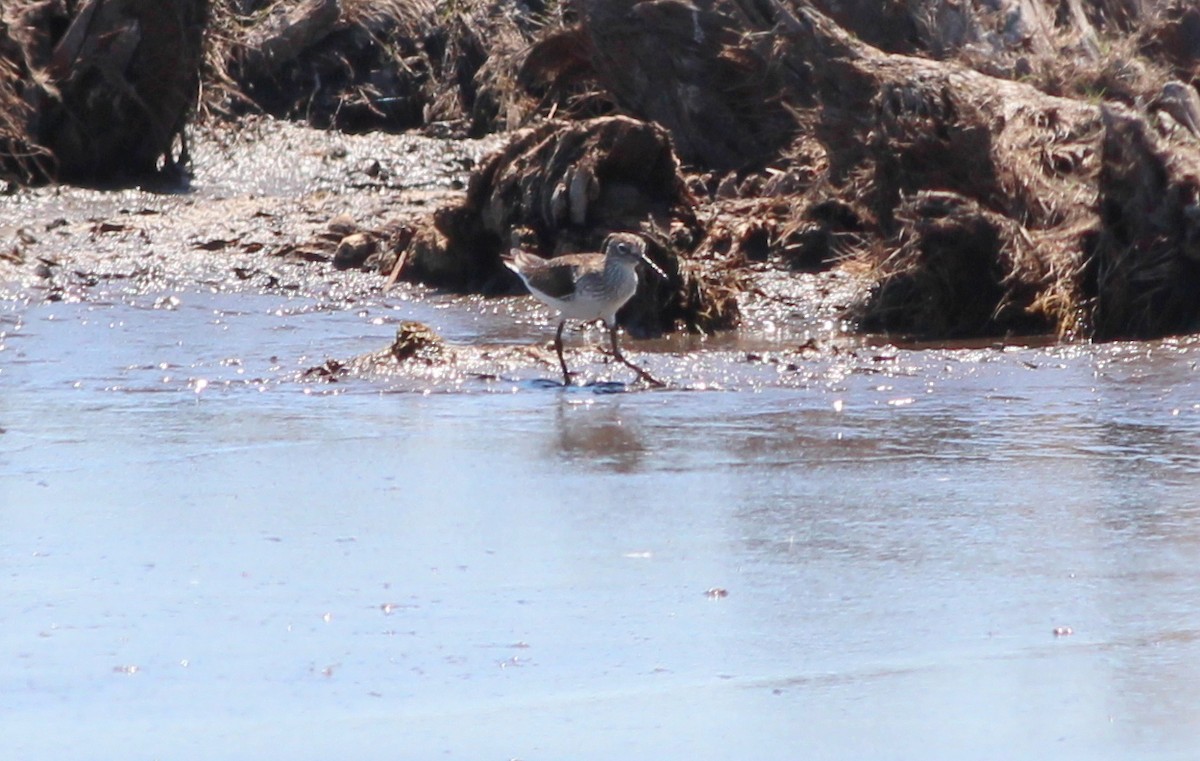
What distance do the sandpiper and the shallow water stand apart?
433 mm

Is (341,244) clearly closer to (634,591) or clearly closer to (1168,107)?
(1168,107)

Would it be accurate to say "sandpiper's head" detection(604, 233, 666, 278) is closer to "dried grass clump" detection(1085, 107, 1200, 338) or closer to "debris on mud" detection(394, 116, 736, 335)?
"debris on mud" detection(394, 116, 736, 335)

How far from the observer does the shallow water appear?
15.3 feet

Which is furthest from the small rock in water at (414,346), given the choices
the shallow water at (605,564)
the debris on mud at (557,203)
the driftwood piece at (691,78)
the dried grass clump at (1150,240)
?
the driftwood piece at (691,78)

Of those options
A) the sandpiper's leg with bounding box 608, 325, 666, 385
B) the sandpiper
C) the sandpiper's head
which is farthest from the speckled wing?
the sandpiper's leg with bounding box 608, 325, 666, 385

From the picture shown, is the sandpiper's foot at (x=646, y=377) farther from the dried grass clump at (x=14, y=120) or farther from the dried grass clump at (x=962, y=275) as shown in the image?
the dried grass clump at (x=14, y=120)

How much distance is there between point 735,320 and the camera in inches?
455

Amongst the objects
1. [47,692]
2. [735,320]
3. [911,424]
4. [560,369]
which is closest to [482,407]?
[560,369]

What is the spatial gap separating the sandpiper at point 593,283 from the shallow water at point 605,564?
43 centimetres

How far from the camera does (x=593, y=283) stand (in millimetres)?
9852

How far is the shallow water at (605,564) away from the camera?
4656 mm

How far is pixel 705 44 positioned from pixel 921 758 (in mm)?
11213

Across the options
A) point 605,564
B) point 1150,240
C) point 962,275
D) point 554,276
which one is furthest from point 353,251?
point 605,564

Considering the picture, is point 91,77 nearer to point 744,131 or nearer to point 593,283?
point 744,131
